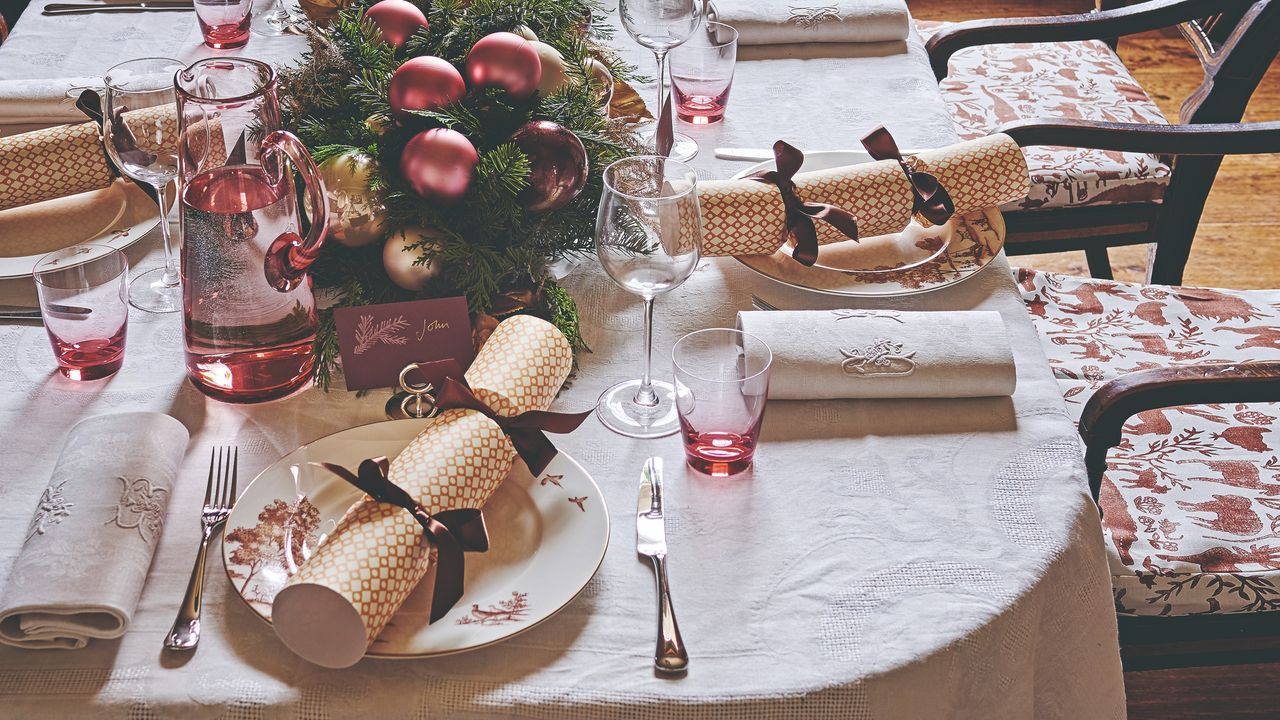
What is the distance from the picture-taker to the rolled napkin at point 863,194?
115 cm

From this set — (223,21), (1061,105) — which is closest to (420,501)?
(223,21)

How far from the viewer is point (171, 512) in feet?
2.83

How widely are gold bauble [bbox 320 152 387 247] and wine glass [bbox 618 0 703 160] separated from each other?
0.40m

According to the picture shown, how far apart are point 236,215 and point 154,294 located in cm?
28

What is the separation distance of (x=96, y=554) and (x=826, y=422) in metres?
0.57

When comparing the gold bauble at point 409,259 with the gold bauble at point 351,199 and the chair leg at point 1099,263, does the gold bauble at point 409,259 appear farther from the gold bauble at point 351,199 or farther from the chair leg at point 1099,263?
the chair leg at point 1099,263

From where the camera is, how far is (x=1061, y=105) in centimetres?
206

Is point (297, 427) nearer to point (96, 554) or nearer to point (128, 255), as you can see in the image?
point (96, 554)

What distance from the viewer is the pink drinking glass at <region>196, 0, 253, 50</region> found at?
1637 millimetres

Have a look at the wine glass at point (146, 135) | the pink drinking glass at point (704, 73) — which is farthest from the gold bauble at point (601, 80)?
the wine glass at point (146, 135)

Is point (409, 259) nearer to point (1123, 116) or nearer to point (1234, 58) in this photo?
point (1234, 58)

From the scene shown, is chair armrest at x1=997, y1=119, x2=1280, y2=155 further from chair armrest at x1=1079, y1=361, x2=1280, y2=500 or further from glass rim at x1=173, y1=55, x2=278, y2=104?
glass rim at x1=173, y1=55, x2=278, y2=104

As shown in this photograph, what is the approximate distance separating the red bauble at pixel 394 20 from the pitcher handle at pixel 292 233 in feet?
1.29

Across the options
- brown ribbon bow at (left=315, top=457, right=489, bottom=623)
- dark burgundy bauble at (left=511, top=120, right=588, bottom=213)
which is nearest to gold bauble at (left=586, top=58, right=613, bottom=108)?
dark burgundy bauble at (left=511, top=120, right=588, bottom=213)
